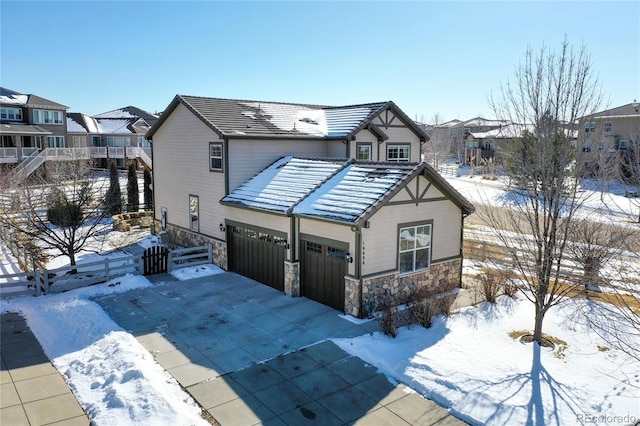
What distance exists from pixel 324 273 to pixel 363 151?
977cm

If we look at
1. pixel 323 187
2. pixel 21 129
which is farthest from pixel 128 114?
pixel 323 187

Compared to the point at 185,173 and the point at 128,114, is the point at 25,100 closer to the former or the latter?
the point at 128,114

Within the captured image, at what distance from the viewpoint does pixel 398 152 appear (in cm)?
2580

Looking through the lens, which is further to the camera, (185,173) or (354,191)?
(185,173)

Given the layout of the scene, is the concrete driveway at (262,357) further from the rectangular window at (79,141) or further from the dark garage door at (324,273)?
the rectangular window at (79,141)

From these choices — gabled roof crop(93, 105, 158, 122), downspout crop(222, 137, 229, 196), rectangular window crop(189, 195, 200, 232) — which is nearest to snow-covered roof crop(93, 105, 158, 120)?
gabled roof crop(93, 105, 158, 122)

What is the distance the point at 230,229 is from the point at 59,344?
840cm

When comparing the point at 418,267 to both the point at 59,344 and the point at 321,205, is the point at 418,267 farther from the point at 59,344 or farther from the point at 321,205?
the point at 59,344

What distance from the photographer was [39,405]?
377 inches

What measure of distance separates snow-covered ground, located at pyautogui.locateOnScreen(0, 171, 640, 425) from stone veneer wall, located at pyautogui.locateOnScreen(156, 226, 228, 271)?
19.4 feet

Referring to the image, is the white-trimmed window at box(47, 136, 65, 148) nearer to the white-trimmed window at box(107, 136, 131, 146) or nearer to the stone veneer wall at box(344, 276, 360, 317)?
the white-trimmed window at box(107, 136, 131, 146)

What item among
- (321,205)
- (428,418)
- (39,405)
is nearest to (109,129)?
(321,205)

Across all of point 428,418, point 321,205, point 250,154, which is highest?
point 250,154

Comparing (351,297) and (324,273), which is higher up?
(324,273)
